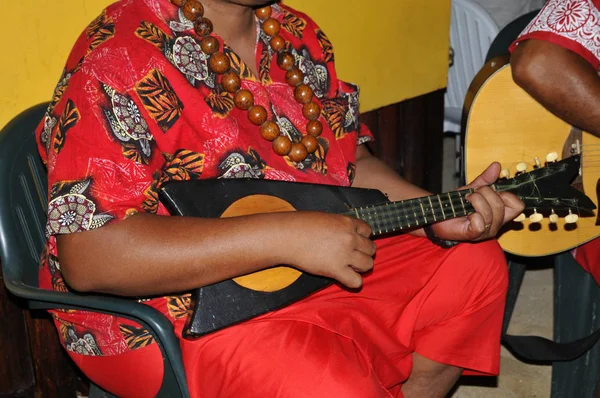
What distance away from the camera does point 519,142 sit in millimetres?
2186

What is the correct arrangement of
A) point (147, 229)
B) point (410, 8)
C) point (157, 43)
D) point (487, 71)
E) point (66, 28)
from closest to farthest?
point (147, 229)
point (157, 43)
point (66, 28)
point (487, 71)
point (410, 8)

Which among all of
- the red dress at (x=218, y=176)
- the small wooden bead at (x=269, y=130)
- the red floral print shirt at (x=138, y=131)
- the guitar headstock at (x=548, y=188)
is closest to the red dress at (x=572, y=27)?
the guitar headstock at (x=548, y=188)

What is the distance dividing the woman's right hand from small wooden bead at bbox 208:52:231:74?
34 cm

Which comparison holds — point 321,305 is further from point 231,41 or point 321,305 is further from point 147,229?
point 231,41

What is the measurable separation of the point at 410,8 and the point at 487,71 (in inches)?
34.8

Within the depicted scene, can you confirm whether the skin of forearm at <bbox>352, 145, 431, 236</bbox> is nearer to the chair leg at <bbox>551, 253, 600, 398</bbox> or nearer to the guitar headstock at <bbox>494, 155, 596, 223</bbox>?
the guitar headstock at <bbox>494, 155, 596, 223</bbox>

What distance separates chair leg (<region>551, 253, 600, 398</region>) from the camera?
7.11 feet

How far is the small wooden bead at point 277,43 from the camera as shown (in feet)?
5.72

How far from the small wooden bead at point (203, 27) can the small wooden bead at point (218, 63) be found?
0.05 metres

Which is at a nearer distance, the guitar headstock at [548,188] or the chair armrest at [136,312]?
the chair armrest at [136,312]

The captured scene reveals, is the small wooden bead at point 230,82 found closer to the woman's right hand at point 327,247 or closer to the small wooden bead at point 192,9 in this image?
the small wooden bead at point 192,9

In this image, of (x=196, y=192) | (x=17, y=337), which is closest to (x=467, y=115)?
(x=196, y=192)

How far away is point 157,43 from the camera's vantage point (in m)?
1.45

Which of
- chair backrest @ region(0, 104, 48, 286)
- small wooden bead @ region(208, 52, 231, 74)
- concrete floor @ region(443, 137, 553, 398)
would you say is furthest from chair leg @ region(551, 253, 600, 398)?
chair backrest @ region(0, 104, 48, 286)
